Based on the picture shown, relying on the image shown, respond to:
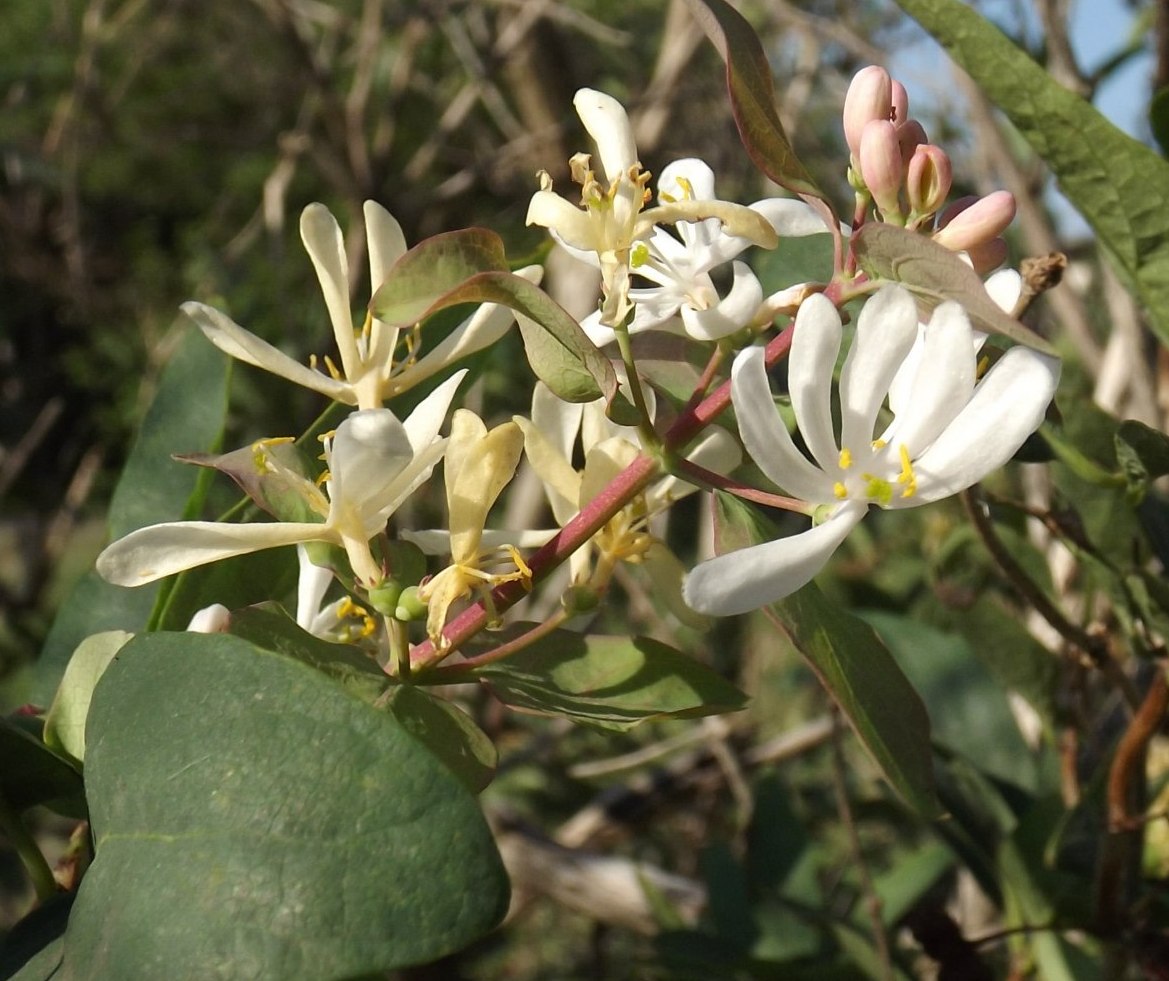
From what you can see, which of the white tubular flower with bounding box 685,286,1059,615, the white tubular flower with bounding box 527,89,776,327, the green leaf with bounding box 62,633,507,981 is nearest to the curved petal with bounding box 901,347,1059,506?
the white tubular flower with bounding box 685,286,1059,615

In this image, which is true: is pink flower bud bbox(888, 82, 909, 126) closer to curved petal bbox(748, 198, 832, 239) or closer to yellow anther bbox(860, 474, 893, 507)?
curved petal bbox(748, 198, 832, 239)

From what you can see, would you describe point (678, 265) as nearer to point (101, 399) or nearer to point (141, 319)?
point (141, 319)

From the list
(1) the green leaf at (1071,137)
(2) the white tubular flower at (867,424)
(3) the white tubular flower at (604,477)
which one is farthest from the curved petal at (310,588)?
(1) the green leaf at (1071,137)

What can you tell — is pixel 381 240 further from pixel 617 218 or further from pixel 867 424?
pixel 867 424

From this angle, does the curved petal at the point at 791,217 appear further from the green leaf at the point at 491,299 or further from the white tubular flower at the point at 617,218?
the green leaf at the point at 491,299

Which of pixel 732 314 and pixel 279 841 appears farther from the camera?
pixel 732 314

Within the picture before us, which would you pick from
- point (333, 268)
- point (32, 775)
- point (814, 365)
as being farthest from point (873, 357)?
point (32, 775)
